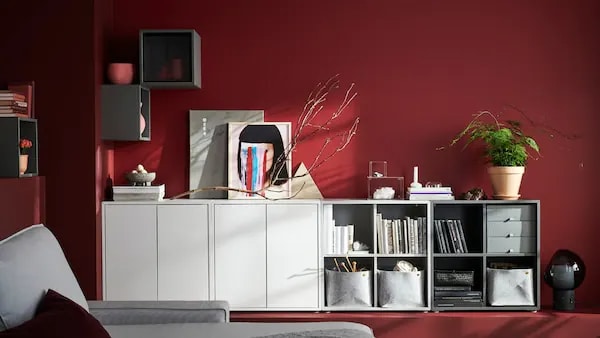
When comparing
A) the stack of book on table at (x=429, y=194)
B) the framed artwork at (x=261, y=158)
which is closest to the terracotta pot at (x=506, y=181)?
the stack of book on table at (x=429, y=194)

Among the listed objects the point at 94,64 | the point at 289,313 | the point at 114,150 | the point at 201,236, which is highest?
the point at 94,64

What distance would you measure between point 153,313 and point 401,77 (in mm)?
2620

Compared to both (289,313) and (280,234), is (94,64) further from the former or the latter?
(289,313)

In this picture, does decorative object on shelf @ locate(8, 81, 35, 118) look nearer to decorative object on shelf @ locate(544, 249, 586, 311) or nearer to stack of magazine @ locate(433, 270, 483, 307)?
stack of magazine @ locate(433, 270, 483, 307)

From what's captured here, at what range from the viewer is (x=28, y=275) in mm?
2973

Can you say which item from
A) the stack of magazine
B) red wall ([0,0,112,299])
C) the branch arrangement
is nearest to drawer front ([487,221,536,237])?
the stack of magazine

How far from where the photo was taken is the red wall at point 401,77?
564cm

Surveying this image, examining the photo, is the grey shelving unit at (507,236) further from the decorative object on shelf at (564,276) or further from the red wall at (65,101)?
the red wall at (65,101)

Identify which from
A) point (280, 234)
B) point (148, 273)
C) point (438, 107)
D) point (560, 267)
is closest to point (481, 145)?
point (438, 107)

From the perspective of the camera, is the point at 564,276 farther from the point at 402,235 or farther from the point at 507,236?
the point at 402,235

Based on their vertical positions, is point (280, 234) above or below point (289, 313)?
above

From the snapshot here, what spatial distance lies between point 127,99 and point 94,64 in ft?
0.98

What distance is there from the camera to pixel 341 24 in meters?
5.66

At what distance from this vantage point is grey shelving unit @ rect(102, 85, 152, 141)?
5.33 meters
